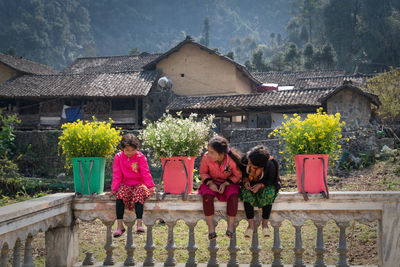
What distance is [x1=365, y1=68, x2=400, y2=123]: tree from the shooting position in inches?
866

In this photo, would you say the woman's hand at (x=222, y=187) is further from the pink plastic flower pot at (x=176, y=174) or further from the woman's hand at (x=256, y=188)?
the pink plastic flower pot at (x=176, y=174)

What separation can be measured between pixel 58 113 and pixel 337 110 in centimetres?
1669

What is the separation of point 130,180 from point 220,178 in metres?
0.97

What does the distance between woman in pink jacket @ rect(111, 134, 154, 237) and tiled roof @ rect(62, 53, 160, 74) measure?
27276 millimetres

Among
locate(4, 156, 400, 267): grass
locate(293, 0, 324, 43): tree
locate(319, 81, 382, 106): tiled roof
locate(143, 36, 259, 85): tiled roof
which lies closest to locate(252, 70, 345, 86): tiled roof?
locate(143, 36, 259, 85): tiled roof

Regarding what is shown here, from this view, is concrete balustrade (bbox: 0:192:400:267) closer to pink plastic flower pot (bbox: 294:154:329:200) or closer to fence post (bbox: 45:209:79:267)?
fence post (bbox: 45:209:79:267)

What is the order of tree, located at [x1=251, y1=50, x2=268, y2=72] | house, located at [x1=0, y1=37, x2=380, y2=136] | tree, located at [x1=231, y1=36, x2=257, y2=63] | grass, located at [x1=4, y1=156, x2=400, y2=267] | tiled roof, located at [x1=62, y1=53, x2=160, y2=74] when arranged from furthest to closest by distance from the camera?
tree, located at [x1=231, y1=36, x2=257, y2=63], tree, located at [x1=251, y1=50, x2=268, y2=72], tiled roof, located at [x1=62, y1=53, x2=160, y2=74], house, located at [x1=0, y1=37, x2=380, y2=136], grass, located at [x1=4, y1=156, x2=400, y2=267]

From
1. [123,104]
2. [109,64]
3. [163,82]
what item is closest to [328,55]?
[163,82]

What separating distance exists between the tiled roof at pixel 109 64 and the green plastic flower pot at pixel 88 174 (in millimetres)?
27188

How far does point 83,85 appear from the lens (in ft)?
77.4

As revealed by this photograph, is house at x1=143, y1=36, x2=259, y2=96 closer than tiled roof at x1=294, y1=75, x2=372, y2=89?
Yes

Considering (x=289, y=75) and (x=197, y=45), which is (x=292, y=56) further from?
(x=197, y=45)

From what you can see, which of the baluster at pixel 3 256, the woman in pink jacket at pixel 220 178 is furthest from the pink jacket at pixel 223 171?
the baluster at pixel 3 256

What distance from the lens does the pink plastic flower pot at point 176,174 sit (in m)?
3.95
